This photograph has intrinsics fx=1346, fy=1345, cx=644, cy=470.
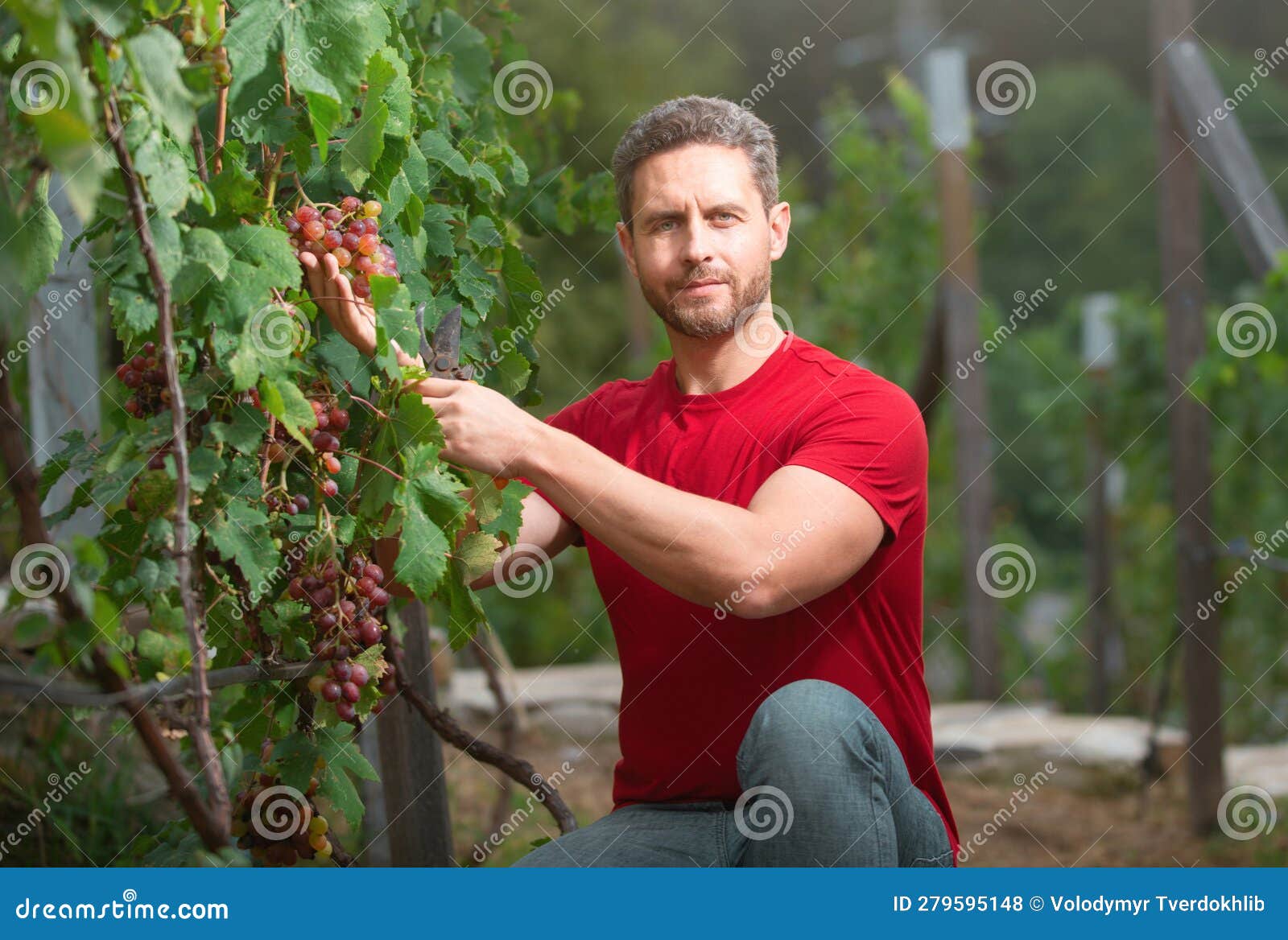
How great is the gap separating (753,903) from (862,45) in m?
15.9

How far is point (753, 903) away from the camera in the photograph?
56.2 inches

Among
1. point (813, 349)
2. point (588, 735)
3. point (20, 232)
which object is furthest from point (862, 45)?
point (20, 232)

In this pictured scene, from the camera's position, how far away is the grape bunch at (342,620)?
1.54 meters

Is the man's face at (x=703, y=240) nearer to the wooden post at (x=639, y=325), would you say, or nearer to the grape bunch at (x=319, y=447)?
the grape bunch at (x=319, y=447)

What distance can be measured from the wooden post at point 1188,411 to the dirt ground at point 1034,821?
0.24 m

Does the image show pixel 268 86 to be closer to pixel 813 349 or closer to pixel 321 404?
pixel 321 404

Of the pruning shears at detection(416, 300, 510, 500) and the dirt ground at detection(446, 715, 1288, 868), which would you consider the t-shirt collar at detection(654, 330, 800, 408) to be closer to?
the pruning shears at detection(416, 300, 510, 500)

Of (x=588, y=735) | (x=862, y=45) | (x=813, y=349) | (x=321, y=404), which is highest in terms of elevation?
(x=862, y=45)
